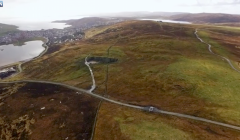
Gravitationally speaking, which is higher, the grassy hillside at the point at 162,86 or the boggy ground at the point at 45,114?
the grassy hillside at the point at 162,86

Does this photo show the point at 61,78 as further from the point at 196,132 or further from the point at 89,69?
the point at 196,132

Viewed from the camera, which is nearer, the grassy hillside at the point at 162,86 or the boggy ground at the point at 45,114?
the grassy hillside at the point at 162,86

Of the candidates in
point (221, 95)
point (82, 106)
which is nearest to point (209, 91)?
point (221, 95)

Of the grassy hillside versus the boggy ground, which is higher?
the grassy hillside

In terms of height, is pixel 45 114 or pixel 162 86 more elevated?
pixel 162 86
